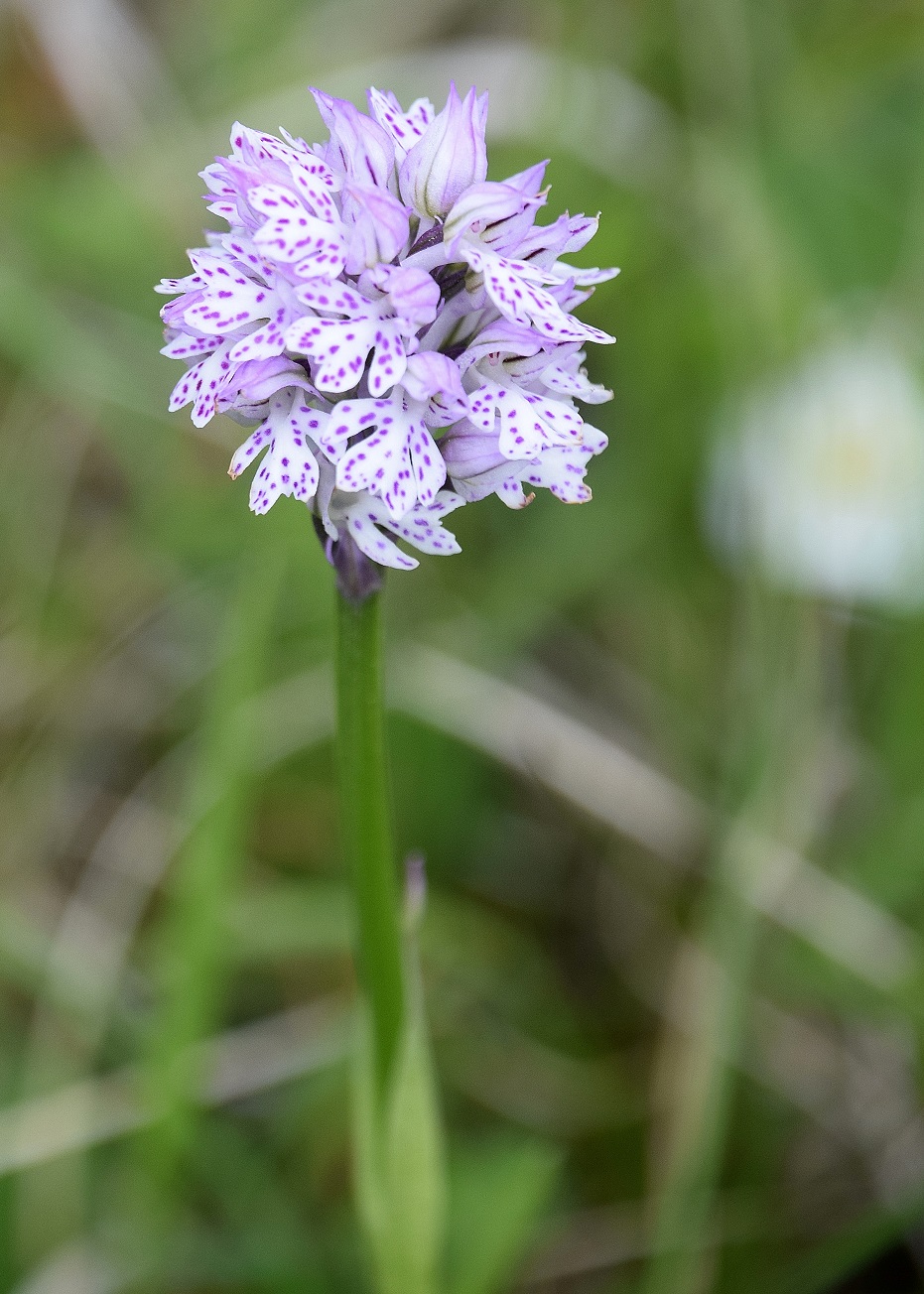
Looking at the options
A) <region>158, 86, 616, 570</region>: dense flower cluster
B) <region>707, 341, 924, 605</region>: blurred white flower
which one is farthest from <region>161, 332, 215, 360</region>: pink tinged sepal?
<region>707, 341, 924, 605</region>: blurred white flower

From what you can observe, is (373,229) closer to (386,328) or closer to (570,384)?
(386,328)

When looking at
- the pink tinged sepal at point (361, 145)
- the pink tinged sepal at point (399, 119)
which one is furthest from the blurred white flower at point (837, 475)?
the pink tinged sepal at point (361, 145)

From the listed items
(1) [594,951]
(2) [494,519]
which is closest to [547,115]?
(2) [494,519]

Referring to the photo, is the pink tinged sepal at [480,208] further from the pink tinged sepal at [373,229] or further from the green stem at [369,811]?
the green stem at [369,811]

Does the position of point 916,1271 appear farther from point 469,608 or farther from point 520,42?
point 520,42

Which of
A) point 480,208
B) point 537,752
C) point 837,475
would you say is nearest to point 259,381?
point 480,208

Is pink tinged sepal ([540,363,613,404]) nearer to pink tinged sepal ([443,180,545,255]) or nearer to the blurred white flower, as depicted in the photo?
pink tinged sepal ([443,180,545,255])

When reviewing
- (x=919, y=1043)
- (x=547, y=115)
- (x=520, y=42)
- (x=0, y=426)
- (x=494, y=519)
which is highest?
(x=520, y=42)
